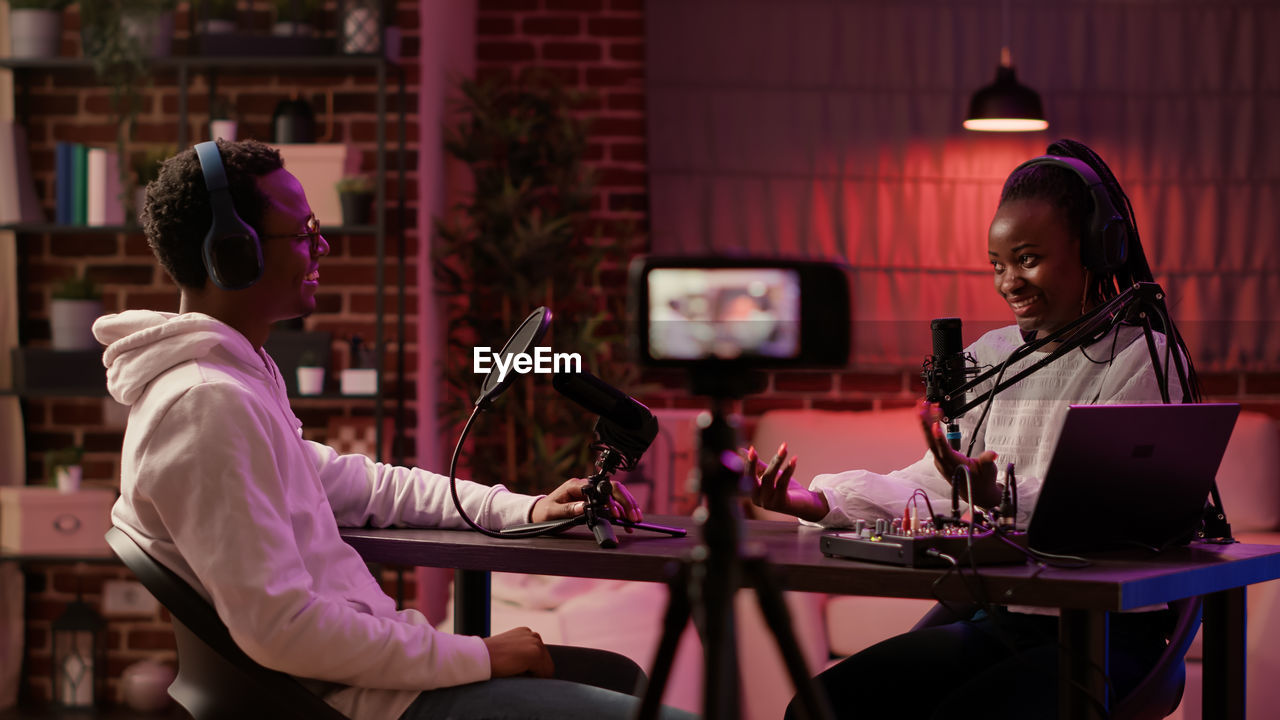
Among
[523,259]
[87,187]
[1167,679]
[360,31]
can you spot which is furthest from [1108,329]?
[87,187]

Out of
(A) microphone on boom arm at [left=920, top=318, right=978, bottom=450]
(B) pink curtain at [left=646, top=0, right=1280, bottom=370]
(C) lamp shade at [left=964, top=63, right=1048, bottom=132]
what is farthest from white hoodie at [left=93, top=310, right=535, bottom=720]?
(C) lamp shade at [left=964, top=63, right=1048, bottom=132]

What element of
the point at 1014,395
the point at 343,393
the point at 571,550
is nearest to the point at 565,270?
the point at 343,393

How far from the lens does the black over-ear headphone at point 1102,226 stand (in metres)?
1.73

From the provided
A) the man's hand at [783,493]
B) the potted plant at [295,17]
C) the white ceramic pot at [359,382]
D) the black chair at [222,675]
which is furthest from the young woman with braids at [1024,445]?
the potted plant at [295,17]

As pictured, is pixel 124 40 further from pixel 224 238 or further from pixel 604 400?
pixel 604 400

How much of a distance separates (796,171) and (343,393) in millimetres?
1635

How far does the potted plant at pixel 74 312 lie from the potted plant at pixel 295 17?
35.5 inches

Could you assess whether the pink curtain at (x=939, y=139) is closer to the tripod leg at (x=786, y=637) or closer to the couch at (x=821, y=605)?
the couch at (x=821, y=605)

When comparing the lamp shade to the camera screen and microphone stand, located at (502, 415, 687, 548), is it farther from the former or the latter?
the camera screen

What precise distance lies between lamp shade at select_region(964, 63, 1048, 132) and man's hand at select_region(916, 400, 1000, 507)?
2.30 m

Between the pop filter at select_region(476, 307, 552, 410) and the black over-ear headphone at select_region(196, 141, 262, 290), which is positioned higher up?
the black over-ear headphone at select_region(196, 141, 262, 290)

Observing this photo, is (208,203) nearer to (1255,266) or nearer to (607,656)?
(607,656)

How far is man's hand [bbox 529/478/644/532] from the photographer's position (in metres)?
1.68

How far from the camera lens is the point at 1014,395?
1.91m
